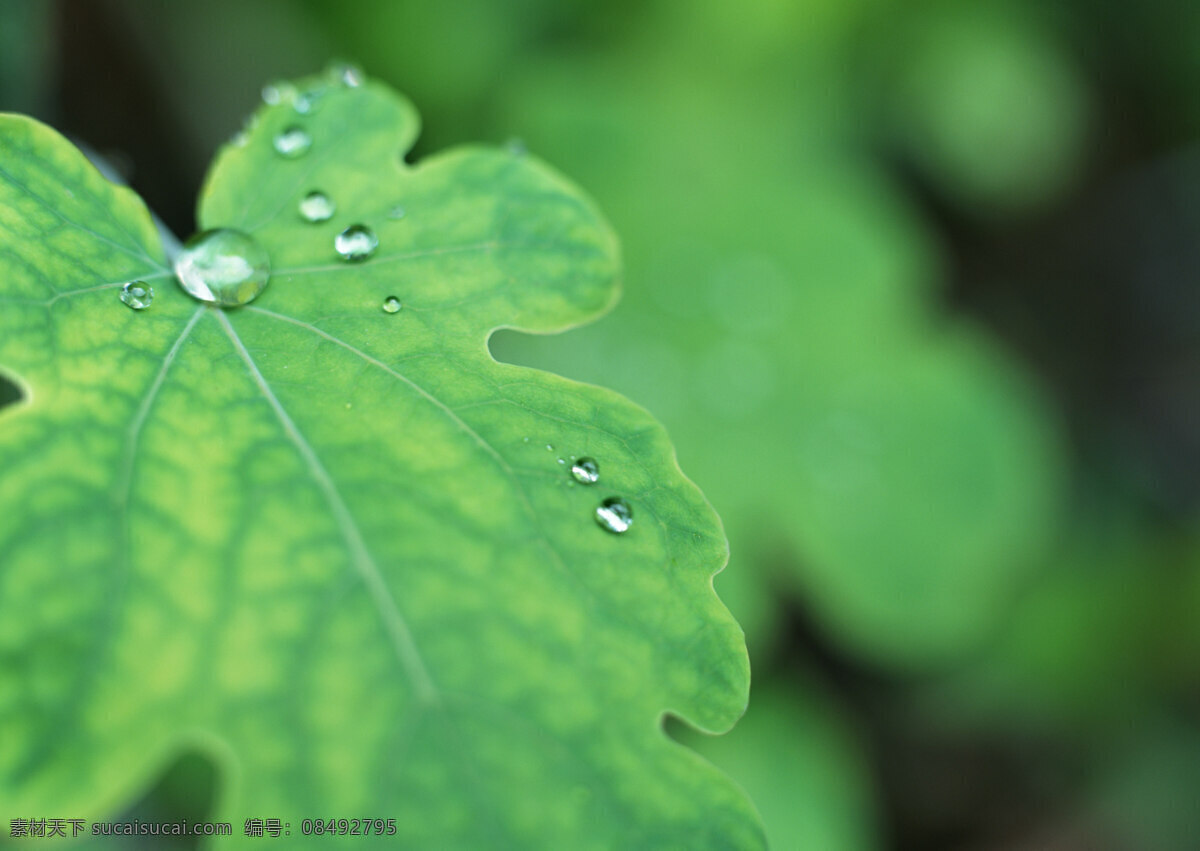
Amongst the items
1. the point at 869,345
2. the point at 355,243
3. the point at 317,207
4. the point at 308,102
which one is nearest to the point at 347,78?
Result: the point at 308,102

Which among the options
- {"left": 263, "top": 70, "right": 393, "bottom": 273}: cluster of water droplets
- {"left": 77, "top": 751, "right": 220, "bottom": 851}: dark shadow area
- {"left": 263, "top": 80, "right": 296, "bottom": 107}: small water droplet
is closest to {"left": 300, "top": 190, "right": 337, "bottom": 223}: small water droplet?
{"left": 263, "top": 70, "right": 393, "bottom": 273}: cluster of water droplets

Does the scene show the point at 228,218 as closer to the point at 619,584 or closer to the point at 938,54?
the point at 619,584

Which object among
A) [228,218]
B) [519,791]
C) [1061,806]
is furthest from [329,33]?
[1061,806]

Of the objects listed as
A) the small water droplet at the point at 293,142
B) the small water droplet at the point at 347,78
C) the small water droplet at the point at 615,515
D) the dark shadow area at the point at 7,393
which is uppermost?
the small water droplet at the point at 347,78

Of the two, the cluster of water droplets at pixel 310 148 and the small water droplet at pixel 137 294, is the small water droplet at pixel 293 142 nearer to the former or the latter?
the cluster of water droplets at pixel 310 148

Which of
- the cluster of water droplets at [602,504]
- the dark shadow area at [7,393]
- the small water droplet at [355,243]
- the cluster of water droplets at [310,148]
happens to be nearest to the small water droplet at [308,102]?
the cluster of water droplets at [310,148]

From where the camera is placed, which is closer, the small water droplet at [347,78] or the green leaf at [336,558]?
the green leaf at [336,558]

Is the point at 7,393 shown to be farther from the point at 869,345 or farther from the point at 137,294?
the point at 869,345
